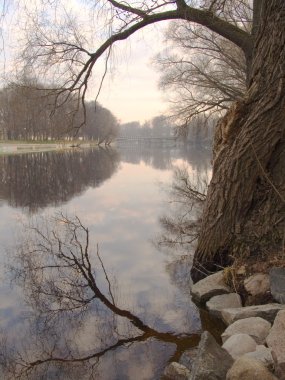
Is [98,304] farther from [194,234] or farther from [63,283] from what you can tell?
[194,234]

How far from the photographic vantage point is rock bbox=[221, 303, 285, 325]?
4430 mm

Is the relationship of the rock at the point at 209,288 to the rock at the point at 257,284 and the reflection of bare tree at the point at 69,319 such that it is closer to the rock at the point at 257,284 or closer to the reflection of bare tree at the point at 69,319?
the rock at the point at 257,284

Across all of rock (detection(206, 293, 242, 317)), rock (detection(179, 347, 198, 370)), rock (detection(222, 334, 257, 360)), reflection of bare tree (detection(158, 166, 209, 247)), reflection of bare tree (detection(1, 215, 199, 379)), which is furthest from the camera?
reflection of bare tree (detection(158, 166, 209, 247))

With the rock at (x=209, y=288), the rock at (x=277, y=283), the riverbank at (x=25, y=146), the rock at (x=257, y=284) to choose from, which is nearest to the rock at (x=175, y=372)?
the rock at (x=277, y=283)

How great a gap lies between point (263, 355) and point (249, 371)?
17.5 inches

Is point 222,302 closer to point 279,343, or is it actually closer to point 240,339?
point 240,339

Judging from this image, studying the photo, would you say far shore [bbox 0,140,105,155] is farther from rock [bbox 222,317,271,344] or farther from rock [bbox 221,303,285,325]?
rock [bbox 222,317,271,344]

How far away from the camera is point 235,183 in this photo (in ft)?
20.7

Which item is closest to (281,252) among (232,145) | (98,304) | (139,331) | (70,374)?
(232,145)

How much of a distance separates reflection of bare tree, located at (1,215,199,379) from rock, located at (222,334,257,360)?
2.48 ft

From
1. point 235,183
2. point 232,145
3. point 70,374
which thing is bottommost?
point 70,374

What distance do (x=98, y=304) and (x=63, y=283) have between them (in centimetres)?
93

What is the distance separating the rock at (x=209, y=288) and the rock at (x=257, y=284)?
373mm

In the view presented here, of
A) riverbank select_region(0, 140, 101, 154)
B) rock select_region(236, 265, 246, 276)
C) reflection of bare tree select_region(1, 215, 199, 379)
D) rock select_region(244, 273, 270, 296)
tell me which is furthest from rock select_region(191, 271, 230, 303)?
riverbank select_region(0, 140, 101, 154)
